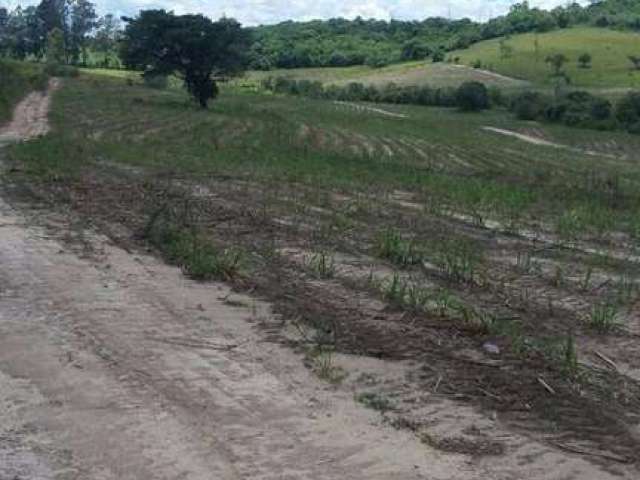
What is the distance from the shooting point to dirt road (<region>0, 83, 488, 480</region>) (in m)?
4.38

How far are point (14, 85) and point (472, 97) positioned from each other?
4112cm

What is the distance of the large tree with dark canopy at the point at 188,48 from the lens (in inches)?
2042

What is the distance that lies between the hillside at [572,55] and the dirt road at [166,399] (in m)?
88.5

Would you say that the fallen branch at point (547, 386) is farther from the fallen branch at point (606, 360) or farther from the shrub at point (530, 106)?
the shrub at point (530, 106)

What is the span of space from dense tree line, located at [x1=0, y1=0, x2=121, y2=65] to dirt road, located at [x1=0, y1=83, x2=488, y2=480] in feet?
379

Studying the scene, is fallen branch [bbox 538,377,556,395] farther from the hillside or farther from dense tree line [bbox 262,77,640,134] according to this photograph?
the hillside

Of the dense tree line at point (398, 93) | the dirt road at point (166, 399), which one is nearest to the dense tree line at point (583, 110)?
the dense tree line at point (398, 93)

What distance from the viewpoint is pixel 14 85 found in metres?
54.7

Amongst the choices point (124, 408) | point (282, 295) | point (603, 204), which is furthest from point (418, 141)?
point (124, 408)

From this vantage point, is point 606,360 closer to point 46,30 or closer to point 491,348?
point 491,348

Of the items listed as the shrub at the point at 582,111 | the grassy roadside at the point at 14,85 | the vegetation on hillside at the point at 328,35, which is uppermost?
the vegetation on hillside at the point at 328,35

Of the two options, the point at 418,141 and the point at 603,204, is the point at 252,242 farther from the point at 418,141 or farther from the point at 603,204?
the point at 418,141

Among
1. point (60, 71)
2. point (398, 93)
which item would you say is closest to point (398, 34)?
point (398, 93)

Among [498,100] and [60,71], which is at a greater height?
[60,71]
